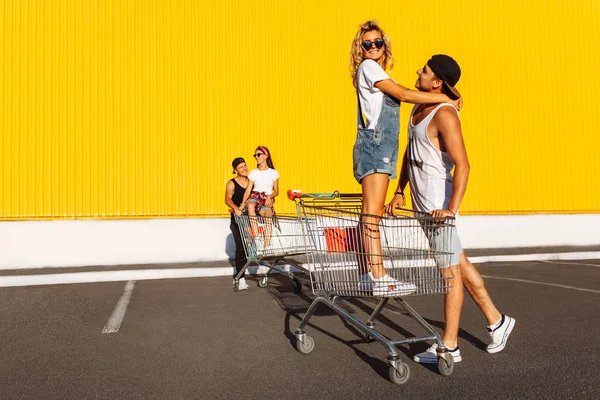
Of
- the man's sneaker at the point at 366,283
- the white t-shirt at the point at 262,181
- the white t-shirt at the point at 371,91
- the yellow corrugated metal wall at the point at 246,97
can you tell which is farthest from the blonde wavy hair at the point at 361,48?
the yellow corrugated metal wall at the point at 246,97

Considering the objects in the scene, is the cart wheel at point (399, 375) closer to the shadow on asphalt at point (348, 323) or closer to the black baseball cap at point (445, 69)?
the shadow on asphalt at point (348, 323)

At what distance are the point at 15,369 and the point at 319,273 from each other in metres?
2.22

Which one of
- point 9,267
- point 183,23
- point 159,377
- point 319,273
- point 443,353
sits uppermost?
point 183,23

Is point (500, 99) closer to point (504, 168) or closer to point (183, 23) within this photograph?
point (504, 168)

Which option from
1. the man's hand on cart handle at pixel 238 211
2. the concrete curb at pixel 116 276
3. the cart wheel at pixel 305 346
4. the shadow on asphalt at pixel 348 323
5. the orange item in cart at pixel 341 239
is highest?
the orange item in cart at pixel 341 239

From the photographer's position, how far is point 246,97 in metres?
12.5

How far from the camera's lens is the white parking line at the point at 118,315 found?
5.35m

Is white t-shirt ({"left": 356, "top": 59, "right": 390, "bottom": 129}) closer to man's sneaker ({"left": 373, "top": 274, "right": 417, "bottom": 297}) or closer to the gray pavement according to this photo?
man's sneaker ({"left": 373, "top": 274, "right": 417, "bottom": 297})

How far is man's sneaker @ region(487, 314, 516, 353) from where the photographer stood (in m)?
4.12

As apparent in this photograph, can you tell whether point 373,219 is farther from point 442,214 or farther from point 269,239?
point 269,239

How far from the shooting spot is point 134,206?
11.7 metres

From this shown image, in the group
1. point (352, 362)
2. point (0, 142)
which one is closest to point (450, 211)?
point (352, 362)

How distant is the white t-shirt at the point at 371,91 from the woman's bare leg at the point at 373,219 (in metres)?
0.39

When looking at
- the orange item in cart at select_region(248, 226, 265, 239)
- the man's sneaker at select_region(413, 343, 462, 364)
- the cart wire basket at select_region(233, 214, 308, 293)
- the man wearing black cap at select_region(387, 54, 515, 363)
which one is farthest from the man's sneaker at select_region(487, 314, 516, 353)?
the orange item in cart at select_region(248, 226, 265, 239)
